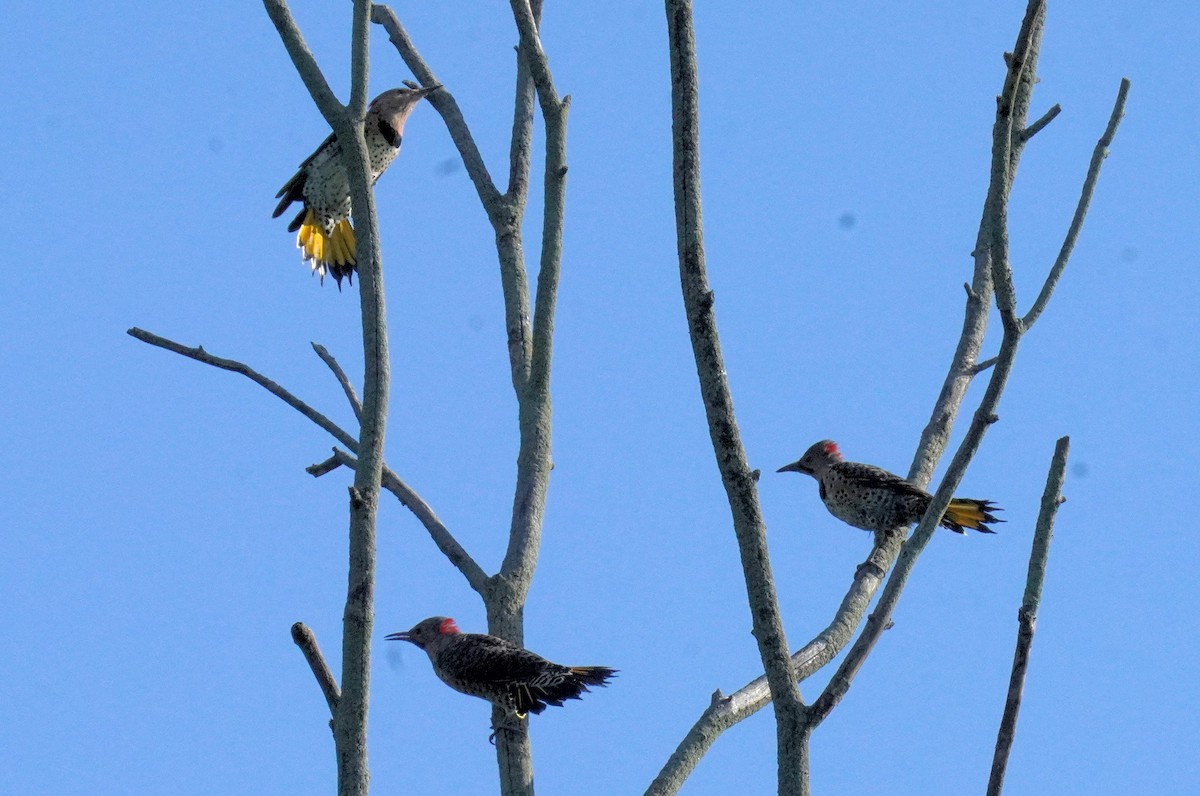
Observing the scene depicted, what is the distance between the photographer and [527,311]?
636 cm

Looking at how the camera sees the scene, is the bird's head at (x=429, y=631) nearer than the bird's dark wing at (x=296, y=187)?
Yes

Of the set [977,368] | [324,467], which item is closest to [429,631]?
[324,467]

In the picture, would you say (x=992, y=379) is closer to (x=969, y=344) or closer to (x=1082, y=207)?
(x=1082, y=207)

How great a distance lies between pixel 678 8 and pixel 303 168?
5.55 meters

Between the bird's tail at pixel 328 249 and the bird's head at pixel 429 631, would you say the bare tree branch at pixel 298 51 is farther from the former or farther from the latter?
the bird's tail at pixel 328 249

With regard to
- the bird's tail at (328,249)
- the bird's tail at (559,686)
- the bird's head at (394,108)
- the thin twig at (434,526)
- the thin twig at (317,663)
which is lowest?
the thin twig at (317,663)

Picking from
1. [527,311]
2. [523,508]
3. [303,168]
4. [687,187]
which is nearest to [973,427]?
[687,187]

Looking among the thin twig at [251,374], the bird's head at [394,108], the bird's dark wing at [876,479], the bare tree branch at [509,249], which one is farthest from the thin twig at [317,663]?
the bird's head at [394,108]

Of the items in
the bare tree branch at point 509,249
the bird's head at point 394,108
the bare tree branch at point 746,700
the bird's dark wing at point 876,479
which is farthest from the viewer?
the bird's head at point 394,108

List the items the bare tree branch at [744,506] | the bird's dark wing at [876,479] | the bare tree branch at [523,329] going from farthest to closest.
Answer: the bird's dark wing at [876,479], the bare tree branch at [523,329], the bare tree branch at [744,506]

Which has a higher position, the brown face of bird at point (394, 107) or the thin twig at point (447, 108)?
the brown face of bird at point (394, 107)

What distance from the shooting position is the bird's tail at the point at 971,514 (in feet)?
25.8

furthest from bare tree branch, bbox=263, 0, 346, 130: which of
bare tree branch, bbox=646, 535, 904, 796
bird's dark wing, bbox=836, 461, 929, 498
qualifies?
bird's dark wing, bbox=836, 461, 929, 498

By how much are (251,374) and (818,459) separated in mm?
5011
